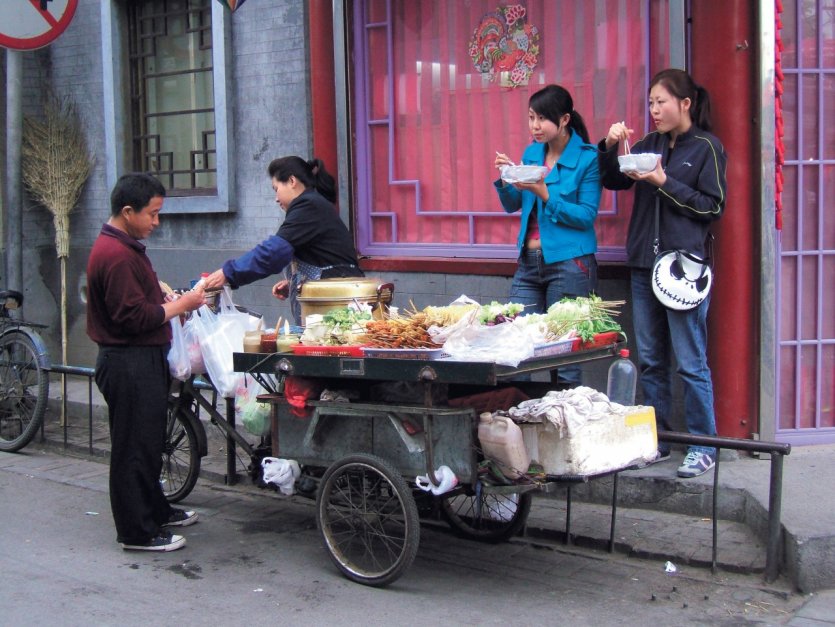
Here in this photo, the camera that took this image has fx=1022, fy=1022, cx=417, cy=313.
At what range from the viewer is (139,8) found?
30.7 feet

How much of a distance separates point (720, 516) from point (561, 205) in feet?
6.25

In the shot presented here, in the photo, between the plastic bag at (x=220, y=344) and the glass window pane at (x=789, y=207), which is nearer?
the plastic bag at (x=220, y=344)

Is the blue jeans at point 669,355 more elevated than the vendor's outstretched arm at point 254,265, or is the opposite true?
the vendor's outstretched arm at point 254,265

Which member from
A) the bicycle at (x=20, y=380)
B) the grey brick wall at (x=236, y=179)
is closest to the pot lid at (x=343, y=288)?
the grey brick wall at (x=236, y=179)

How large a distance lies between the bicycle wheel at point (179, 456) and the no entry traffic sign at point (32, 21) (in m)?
3.18

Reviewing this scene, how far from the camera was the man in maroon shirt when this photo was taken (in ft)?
16.9

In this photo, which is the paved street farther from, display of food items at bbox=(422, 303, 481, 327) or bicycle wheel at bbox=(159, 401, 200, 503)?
display of food items at bbox=(422, 303, 481, 327)

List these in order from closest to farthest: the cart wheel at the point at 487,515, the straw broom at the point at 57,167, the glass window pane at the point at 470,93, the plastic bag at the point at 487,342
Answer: the plastic bag at the point at 487,342 → the cart wheel at the point at 487,515 → the glass window pane at the point at 470,93 → the straw broom at the point at 57,167

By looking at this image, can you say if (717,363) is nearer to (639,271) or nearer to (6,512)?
(639,271)

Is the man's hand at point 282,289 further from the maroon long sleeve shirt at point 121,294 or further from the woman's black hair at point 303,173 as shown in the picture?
the maroon long sleeve shirt at point 121,294

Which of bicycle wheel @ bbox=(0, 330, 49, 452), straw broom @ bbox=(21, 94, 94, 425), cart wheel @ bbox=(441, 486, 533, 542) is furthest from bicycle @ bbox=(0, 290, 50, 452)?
cart wheel @ bbox=(441, 486, 533, 542)

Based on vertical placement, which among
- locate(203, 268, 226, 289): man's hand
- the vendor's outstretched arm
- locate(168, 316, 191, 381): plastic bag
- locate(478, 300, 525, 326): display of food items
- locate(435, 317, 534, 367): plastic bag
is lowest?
locate(168, 316, 191, 381): plastic bag

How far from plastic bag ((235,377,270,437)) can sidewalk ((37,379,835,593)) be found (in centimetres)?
52

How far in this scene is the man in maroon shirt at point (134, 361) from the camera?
5.14 metres
